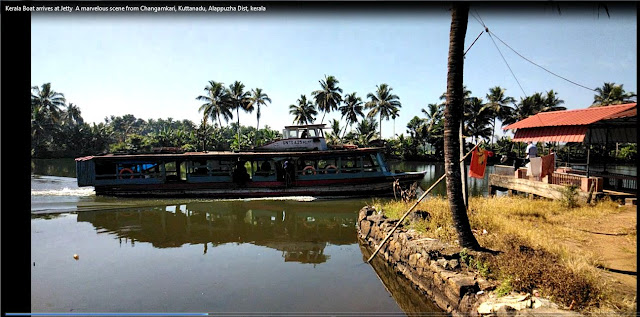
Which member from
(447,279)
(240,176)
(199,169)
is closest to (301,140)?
(240,176)

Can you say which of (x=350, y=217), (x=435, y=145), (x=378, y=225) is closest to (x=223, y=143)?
(x=435, y=145)

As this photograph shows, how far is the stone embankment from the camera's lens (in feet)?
16.2

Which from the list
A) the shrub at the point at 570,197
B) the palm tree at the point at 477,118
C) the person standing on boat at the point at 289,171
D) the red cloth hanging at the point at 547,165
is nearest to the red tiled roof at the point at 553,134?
the red cloth hanging at the point at 547,165

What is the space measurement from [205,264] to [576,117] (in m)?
15.1

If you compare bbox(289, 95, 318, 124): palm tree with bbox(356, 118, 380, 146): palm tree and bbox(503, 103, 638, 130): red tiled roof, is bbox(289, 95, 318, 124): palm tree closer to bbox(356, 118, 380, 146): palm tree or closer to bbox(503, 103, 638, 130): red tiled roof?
bbox(356, 118, 380, 146): palm tree

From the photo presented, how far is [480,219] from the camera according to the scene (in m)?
9.05

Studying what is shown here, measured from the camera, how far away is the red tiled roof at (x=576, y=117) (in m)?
11.4

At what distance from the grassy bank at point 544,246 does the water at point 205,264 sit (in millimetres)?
1703

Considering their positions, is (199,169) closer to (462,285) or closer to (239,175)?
(239,175)

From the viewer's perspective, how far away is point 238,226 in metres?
13.1

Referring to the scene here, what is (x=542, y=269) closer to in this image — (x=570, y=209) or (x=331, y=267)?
(x=331, y=267)

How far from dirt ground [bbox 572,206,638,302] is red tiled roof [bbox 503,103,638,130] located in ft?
10.9

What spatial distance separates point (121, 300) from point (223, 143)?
44930 millimetres

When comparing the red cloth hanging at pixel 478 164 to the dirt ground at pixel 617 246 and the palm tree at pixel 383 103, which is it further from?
the palm tree at pixel 383 103
